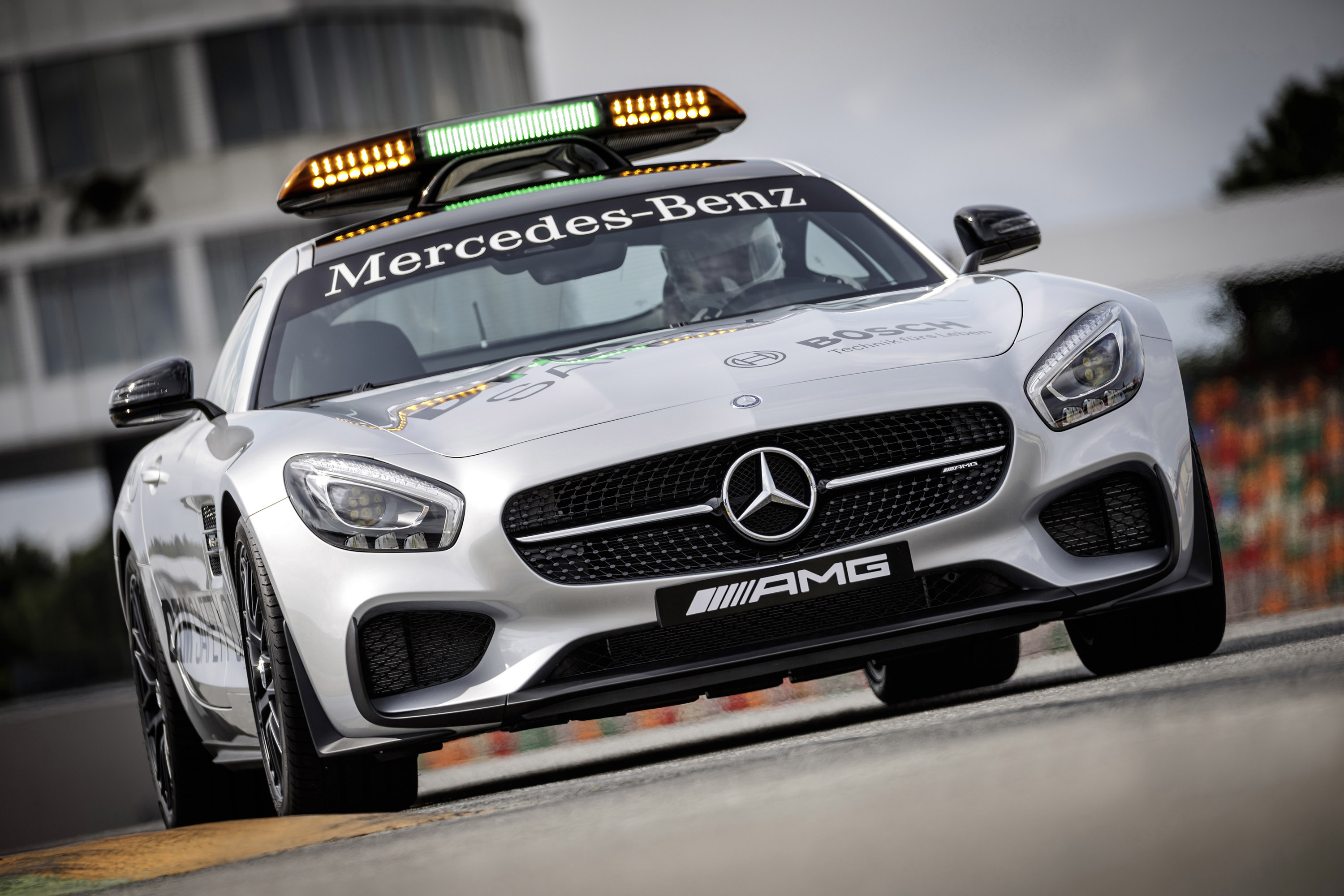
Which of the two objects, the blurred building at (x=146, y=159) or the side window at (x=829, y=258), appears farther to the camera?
the blurred building at (x=146, y=159)

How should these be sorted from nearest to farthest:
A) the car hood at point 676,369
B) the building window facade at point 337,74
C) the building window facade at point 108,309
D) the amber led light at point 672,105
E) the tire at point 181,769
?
the car hood at point 676,369 → the tire at point 181,769 → the amber led light at point 672,105 → the building window facade at point 337,74 → the building window facade at point 108,309

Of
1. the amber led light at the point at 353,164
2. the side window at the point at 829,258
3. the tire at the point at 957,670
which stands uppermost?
the amber led light at the point at 353,164

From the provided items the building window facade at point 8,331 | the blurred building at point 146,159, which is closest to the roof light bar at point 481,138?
the blurred building at point 146,159

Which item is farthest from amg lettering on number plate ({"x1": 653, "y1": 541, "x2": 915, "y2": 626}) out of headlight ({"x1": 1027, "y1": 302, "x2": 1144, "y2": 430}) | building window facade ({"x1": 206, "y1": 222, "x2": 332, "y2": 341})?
building window facade ({"x1": 206, "y1": 222, "x2": 332, "y2": 341})

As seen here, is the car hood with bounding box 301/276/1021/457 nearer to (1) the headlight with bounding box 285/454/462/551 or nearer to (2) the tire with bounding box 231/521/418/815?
(1) the headlight with bounding box 285/454/462/551

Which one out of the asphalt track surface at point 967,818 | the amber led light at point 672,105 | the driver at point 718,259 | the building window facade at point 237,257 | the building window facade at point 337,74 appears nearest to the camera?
the asphalt track surface at point 967,818

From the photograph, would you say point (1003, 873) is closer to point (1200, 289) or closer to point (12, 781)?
point (12, 781)

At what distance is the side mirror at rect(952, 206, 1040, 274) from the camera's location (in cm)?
588

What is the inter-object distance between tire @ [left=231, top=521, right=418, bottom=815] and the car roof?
1.60 metres

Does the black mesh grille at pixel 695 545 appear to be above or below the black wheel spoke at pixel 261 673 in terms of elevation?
above

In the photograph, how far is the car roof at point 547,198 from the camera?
239 inches

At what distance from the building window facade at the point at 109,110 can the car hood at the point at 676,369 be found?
33199 mm

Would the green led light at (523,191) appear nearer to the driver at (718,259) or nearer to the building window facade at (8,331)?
the driver at (718,259)

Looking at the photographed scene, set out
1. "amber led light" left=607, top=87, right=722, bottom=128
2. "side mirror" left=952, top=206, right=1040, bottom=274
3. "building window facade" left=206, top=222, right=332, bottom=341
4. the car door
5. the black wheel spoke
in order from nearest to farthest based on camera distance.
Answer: the black wheel spoke
the car door
"side mirror" left=952, top=206, right=1040, bottom=274
"amber led light" left=607, top=87, right=722, bottom=128
"building window facade" left=206, top=222, right=332, bottom=341
